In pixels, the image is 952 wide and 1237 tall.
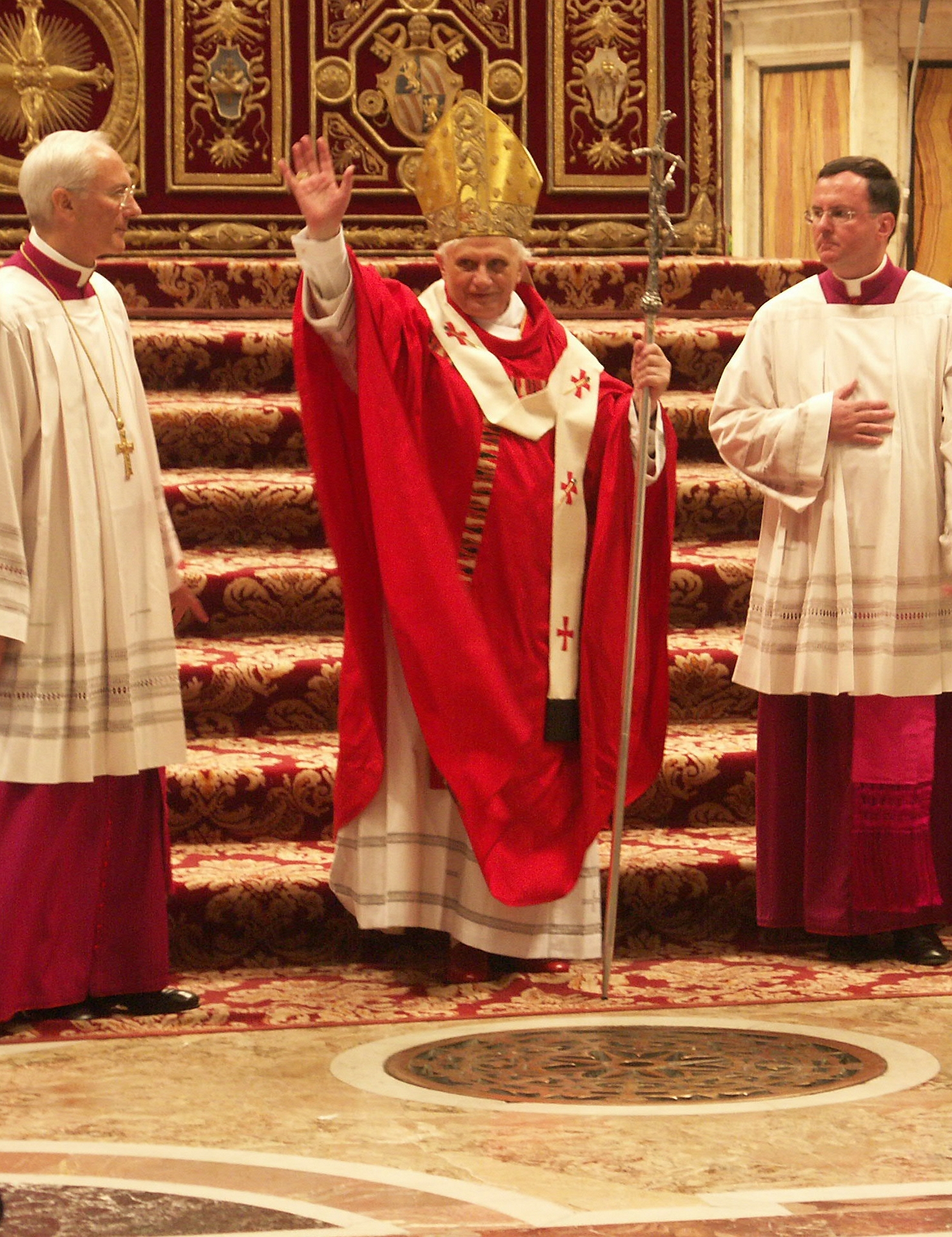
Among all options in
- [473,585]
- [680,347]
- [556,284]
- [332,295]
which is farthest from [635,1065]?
[556,284]

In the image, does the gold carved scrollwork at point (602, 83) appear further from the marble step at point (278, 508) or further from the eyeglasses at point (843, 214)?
the eyeglasses at point (843, 214)

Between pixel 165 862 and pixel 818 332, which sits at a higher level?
pixel 818 332

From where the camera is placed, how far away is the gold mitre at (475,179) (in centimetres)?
477

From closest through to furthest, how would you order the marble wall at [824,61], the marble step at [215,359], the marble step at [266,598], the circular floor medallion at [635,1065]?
1. the circular floor medallion at [635,1065]
2. the marble step at [266,598]
3. the marble step at [215,359]
4. the marble wall at [824,61]

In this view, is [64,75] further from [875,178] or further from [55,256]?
[875,178]

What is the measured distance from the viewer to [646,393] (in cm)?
466

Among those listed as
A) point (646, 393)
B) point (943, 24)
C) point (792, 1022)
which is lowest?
point (792, 1022)

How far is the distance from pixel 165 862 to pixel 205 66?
459 centimetres

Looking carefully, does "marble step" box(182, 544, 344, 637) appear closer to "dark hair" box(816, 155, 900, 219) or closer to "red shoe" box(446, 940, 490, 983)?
"red shoe" box(446, 940, 490, 983)

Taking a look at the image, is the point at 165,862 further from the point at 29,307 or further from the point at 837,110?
the point at 837,110

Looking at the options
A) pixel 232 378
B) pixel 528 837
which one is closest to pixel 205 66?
pixel 232 378

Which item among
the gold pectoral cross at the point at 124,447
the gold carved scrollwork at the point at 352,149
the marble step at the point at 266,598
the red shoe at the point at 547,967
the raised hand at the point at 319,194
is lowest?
the red shoe at the point at 547,967

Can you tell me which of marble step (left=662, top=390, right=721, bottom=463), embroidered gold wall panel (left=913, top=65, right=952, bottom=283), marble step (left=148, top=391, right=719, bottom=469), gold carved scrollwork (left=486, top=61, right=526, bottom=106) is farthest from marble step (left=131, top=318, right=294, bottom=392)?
embroidered gold wall panel (left=913, top=65, right=952, bottom=283)

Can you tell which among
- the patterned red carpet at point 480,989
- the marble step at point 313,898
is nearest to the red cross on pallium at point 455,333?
the marble step at point 313,898
